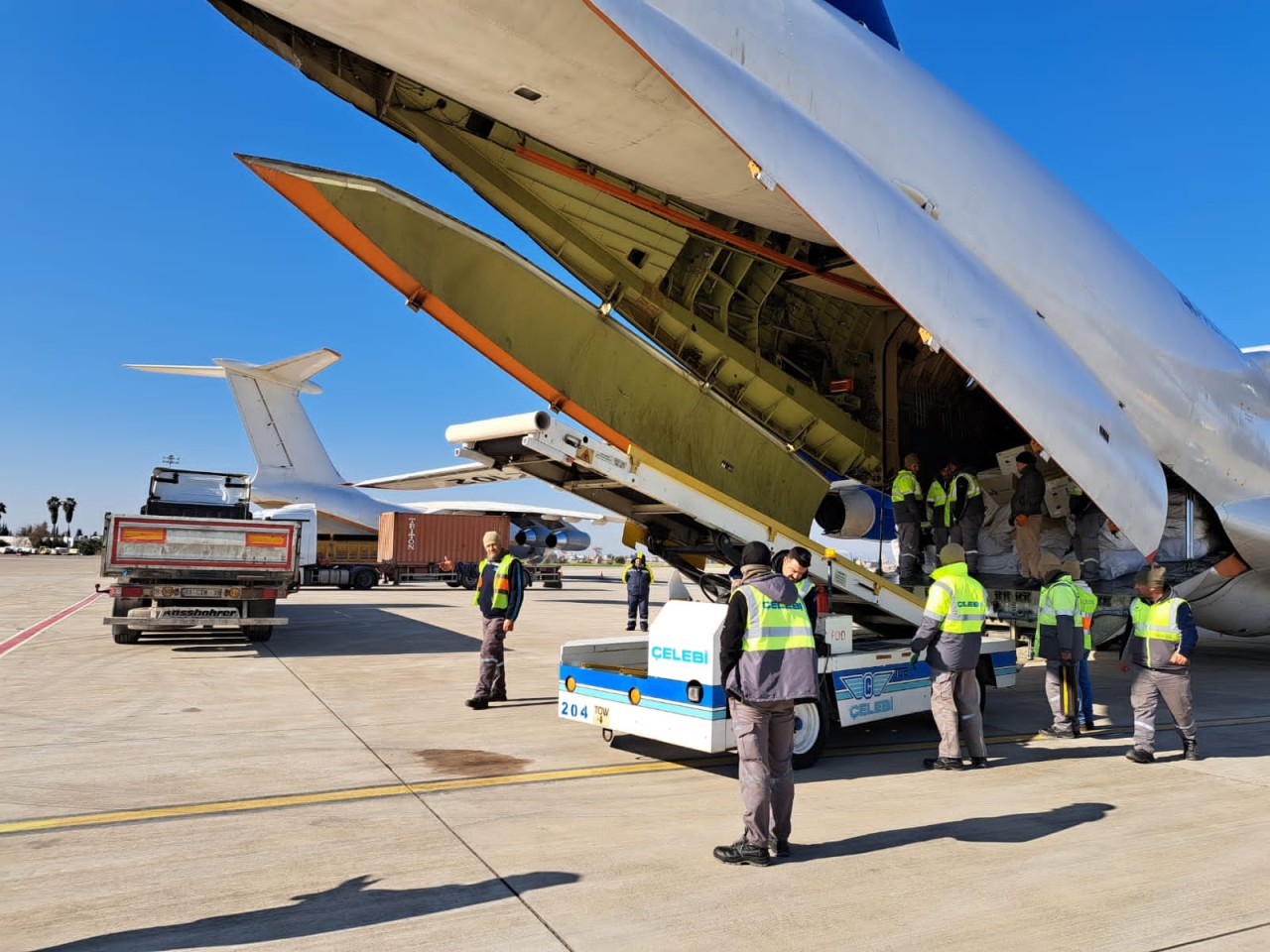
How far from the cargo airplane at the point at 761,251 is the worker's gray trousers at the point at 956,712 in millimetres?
1810

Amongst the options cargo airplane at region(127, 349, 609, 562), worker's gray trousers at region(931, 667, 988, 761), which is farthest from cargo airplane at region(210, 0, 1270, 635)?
cargo airplane at region(127, 349, 609, 562)

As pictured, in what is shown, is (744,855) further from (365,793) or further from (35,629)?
(35,629)

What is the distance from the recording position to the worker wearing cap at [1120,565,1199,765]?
7.09m

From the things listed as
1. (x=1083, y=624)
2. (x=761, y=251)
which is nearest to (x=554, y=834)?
(x=1083, y=624)

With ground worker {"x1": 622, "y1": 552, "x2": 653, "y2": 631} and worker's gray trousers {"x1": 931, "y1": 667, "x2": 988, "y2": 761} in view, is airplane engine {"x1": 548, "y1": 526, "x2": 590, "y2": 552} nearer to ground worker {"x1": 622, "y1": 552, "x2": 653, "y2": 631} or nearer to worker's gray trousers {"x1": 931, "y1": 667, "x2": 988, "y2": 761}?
ground worker {"x1": 622, "y1": 552, "x2": 653, "y2": 631}

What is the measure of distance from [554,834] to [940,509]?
733 cm

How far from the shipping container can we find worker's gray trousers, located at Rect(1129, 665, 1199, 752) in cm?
2498

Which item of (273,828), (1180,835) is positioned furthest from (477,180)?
(1180,835)

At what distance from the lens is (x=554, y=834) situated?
4.88 metres

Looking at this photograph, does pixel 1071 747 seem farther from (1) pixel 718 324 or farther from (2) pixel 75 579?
(2) pixel 75 579

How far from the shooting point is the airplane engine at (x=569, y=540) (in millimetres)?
36281

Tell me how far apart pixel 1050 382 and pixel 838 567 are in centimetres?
219

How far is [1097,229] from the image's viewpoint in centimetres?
905

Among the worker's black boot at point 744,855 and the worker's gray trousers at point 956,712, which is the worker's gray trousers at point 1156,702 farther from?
→ the worker's black boot at point 744,855
